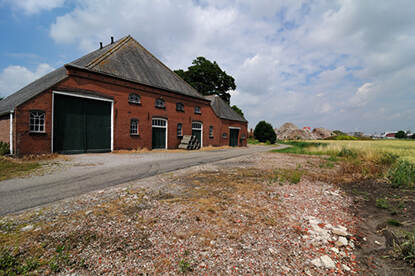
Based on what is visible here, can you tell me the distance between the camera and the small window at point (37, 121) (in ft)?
32.6

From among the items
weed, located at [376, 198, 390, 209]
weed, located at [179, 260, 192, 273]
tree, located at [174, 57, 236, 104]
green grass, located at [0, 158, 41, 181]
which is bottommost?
weed, located at [179, 260, 192, 273]

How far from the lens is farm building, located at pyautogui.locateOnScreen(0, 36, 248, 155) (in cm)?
1012

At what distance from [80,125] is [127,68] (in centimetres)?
643

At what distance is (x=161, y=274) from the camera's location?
1754mm

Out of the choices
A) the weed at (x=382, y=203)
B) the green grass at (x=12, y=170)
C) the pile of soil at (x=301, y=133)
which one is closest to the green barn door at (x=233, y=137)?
the green grass at (x=12, y=170)

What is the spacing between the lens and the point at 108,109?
13.3 m

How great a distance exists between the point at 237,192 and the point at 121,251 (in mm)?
2648

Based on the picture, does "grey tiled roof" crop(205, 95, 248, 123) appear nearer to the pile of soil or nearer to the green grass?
the green grass

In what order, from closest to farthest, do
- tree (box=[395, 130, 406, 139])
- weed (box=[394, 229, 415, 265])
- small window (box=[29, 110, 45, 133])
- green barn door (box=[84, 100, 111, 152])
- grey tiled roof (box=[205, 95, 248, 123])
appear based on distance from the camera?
weed (box=[394, 229, 415, 265])
small window (box=[29, 110, 45, 133])
green barn door (box=[84, 100, 111, 152])
grey tiled roof (box=[205, 95, 248, 123])
tree (box=[395, 130, 406, 139])

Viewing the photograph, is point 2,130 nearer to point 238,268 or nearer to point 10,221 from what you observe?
point 10,221

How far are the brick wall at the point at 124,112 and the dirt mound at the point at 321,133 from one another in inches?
1364

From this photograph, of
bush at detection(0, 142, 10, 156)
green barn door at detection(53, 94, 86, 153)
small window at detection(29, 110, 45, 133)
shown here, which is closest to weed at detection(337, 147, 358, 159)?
green barn door at detection(53, 94, 86, 153)

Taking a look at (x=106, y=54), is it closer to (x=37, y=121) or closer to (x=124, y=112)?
(x=124, y=112)

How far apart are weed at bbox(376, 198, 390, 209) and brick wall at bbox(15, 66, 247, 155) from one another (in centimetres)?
1462
